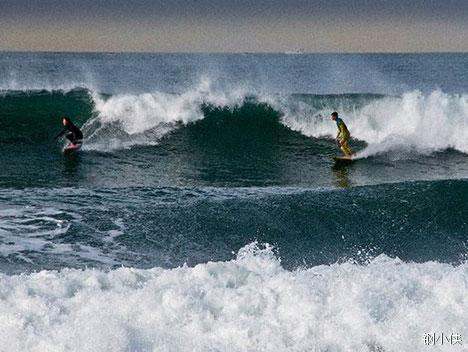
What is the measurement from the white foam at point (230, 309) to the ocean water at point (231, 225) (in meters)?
0.02

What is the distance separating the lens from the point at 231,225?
1095 cm

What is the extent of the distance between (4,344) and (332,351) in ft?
9.19

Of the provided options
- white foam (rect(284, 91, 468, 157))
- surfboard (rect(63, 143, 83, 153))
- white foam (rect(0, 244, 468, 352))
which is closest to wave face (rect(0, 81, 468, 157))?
white foam (rect(284, 91, 468, 157))

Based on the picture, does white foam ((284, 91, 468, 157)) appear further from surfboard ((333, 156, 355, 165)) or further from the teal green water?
surfboard ((333, 156, 355, 165))

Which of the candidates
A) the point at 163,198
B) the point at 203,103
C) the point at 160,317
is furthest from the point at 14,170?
the point at 160,317

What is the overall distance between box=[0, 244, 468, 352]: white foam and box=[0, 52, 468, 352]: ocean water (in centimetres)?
2

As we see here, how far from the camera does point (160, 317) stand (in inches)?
256

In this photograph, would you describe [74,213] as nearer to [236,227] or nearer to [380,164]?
[236,227]

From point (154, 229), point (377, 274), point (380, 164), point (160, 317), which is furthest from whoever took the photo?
point (380, 164)

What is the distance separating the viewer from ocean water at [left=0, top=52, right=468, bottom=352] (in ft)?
21.1

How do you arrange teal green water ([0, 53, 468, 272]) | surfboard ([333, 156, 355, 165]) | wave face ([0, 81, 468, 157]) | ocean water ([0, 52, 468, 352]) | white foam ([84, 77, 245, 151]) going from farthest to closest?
1. wave face ([0, 81, 468, 157])
2. white foam ([84, 77, 245, 151])
3. surfboard ([333, 156, 355, 165])
4. teal green water ([0, 53, 468, 272])
5. ocean water ([0, 52, 468, 352])

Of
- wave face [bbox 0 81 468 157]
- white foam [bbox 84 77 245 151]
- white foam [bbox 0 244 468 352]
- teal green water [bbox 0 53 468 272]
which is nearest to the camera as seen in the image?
white foam [bbox 0 244 468 352]

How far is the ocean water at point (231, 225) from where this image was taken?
21.1 feet

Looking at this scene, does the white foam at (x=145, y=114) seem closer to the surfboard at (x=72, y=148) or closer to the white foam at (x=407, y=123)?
the surfboard at (x=72, y=148)
